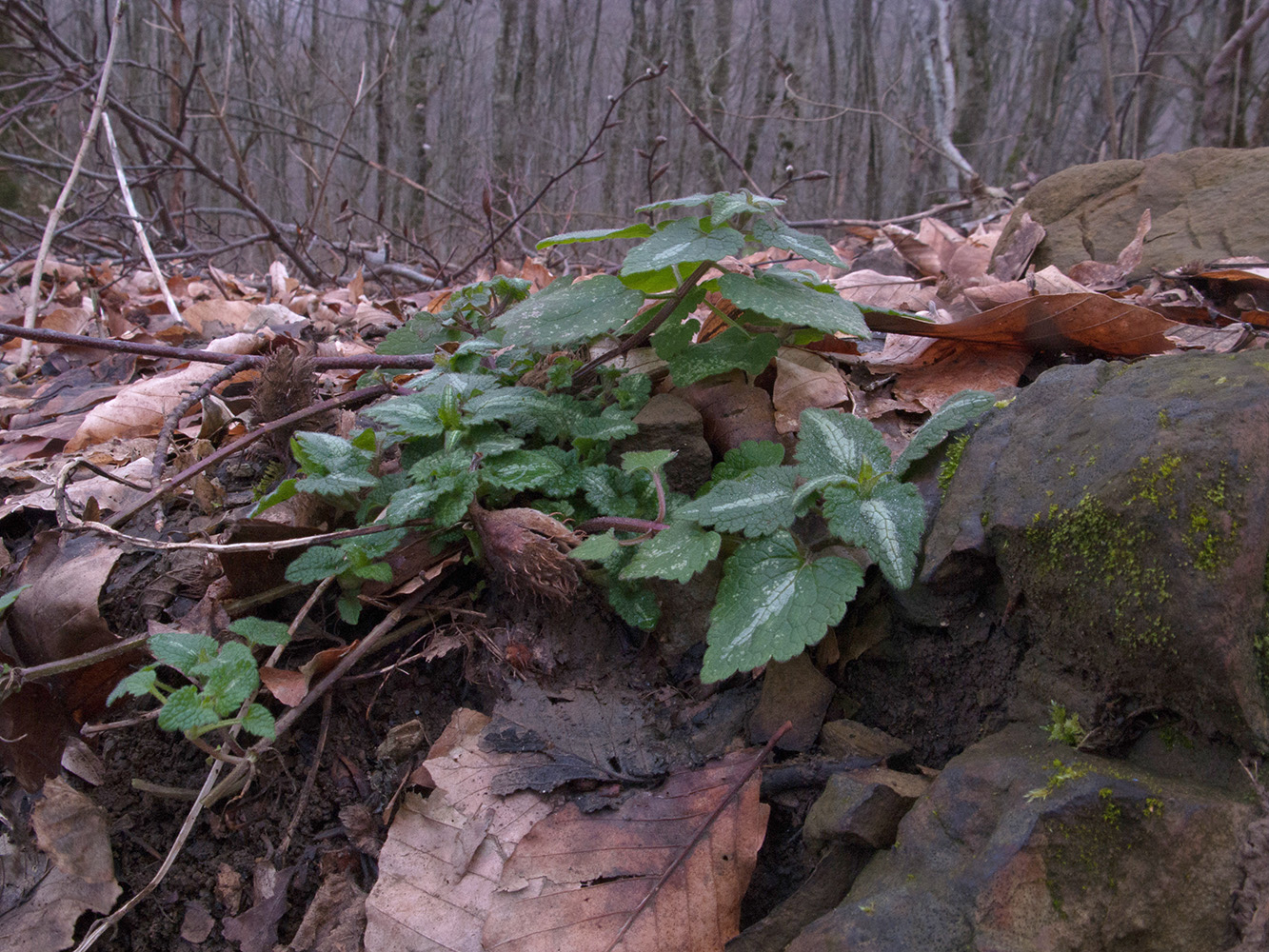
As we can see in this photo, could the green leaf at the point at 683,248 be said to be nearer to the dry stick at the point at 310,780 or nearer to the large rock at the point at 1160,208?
the dry stick at the point at 310,780

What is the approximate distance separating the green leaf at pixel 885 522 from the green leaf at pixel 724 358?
45 centimetres

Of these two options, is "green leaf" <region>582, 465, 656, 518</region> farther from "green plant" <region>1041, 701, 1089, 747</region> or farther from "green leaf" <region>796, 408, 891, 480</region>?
"green plant" <region>1041, 701, 1089, 747</region>

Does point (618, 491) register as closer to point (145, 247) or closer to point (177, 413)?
point (177, 413)

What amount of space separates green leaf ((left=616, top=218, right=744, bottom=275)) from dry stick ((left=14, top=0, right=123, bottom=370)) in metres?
2.33

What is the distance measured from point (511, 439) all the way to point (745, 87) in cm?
1259

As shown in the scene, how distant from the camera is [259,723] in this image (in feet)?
4.22

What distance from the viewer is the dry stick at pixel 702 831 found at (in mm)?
1166

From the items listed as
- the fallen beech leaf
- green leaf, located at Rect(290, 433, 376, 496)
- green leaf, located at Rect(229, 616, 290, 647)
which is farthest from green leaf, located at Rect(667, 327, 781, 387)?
green leaf, located at Rect(229, 616, 290, 647)

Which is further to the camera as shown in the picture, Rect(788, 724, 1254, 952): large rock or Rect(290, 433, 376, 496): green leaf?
Rect(290, 433, 376, 496): green leaf

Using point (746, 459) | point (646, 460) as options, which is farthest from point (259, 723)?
point (746, 459)

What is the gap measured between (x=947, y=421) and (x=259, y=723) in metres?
1.29

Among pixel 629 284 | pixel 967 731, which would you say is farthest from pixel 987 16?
pixel 967 731

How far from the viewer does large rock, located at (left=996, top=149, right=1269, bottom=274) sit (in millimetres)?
2400

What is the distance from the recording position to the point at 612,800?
131cm
